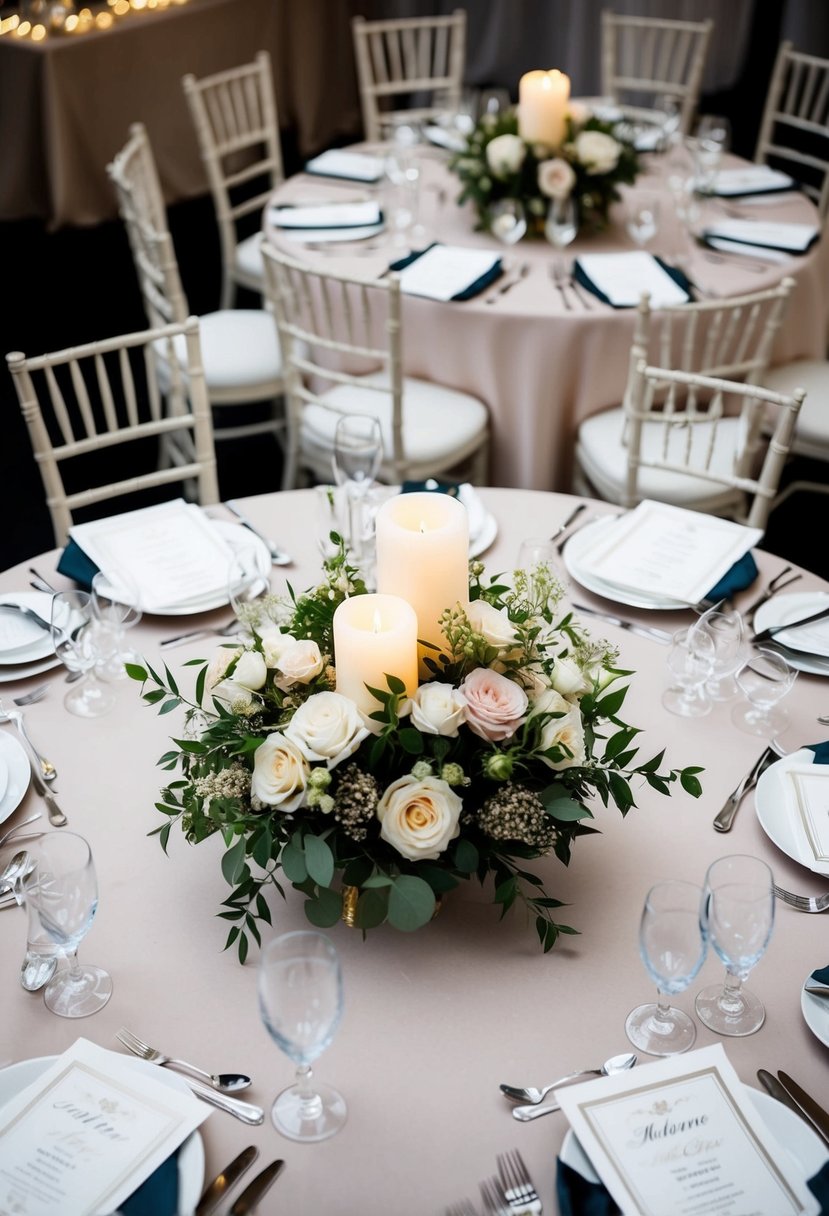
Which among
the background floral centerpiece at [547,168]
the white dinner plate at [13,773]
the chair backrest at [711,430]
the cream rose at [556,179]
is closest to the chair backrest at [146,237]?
the background floral centerpiece at [547,168]

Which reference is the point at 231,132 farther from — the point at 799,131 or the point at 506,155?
the point at 799,131

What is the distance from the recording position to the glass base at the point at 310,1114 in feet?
3.67

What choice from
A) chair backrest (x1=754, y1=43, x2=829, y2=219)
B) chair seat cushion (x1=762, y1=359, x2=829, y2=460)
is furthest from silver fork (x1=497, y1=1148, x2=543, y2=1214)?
chair backrest (x1=754, y1=43, x2=829, y2=219)

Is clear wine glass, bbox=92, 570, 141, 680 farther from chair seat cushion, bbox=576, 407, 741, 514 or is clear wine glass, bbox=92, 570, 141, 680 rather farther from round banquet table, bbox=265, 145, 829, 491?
round banquet table, bbox=265, 145, 829, 491

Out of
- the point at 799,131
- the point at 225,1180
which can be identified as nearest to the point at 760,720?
the point at 225,1180

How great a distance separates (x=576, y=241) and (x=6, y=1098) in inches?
113

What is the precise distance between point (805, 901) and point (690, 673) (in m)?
0.41

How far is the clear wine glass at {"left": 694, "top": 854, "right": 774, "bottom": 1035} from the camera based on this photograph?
1169 millimetres

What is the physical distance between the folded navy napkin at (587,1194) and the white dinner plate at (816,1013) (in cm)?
16

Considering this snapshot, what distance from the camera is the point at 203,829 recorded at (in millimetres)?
1250

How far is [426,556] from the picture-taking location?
1281 mm

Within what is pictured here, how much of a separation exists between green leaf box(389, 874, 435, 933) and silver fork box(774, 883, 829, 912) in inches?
17.8

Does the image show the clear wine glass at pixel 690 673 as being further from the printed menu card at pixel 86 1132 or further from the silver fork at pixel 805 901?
the printed menu card at pixel 86 1132

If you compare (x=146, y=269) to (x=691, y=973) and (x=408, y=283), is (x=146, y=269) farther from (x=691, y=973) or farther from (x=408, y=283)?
(x=691, y=973)
